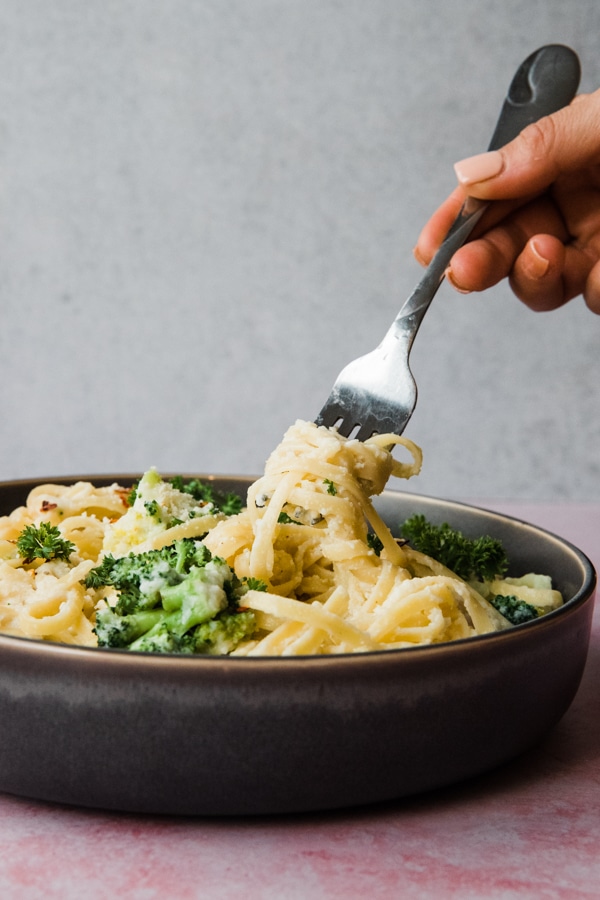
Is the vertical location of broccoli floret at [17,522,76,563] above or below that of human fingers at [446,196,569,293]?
below

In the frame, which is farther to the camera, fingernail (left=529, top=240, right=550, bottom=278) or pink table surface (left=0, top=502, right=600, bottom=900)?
fingernail (left=529, top=240, right=550, bottom=278)

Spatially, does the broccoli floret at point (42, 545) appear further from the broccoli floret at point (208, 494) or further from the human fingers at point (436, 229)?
the human fingers at point (436, 229)

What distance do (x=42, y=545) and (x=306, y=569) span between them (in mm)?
722

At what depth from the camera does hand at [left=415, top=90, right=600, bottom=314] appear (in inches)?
136

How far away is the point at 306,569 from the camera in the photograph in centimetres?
262

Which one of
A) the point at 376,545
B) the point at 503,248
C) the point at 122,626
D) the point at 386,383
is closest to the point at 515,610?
the point at 376,545

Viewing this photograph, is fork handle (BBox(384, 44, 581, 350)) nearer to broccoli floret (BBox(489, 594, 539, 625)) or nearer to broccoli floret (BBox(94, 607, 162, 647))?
broccoli floret (BBox(489, 594, 539, 625))

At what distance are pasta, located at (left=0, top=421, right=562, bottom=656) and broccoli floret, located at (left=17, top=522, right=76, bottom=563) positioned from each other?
25 millimetres

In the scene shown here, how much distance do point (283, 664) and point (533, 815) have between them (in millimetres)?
684

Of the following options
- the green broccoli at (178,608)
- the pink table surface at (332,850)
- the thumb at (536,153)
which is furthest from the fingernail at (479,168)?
the pink table surface at (332,850)

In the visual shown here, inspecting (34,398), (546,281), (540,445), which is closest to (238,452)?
(34,398)

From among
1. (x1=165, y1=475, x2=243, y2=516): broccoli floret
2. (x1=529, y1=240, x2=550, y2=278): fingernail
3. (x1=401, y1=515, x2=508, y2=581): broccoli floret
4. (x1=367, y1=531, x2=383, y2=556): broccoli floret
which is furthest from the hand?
(x1=367, y1=531, x2=383, y2=556): broccoli floret

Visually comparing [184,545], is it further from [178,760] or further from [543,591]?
[543,591]

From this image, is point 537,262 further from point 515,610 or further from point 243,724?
point 243,724
